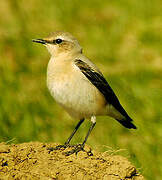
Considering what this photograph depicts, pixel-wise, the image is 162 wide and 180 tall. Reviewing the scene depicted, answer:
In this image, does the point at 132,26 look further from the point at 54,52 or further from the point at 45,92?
the point at 54,52

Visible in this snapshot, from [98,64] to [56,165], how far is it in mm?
9347

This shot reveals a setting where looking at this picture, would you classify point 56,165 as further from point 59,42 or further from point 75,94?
point 59,42

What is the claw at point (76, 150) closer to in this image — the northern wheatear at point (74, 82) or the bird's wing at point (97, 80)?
the northern wheatear at point (74, 82)

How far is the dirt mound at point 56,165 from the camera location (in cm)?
611

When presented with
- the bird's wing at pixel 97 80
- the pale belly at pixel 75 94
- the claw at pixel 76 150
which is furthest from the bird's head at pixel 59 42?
the claw at pixel 76 150

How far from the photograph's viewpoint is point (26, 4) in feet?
62.2

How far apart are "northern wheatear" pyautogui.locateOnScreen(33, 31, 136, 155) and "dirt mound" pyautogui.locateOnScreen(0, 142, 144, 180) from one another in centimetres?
36

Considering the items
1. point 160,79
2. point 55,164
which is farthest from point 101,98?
point 160,79

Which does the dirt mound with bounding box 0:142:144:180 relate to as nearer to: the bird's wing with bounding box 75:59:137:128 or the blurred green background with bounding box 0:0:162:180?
the blurred green background with bounding box 0:0:162:180

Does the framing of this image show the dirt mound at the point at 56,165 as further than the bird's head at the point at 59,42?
No

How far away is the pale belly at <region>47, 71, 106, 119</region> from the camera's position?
720 cm

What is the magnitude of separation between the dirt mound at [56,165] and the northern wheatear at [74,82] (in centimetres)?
36

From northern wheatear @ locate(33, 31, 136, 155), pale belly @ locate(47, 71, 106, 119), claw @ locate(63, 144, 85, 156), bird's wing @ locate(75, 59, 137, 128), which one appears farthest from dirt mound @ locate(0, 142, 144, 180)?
bird's wing @ locate(75, 59, 137, 128)

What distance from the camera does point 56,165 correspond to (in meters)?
6.32
